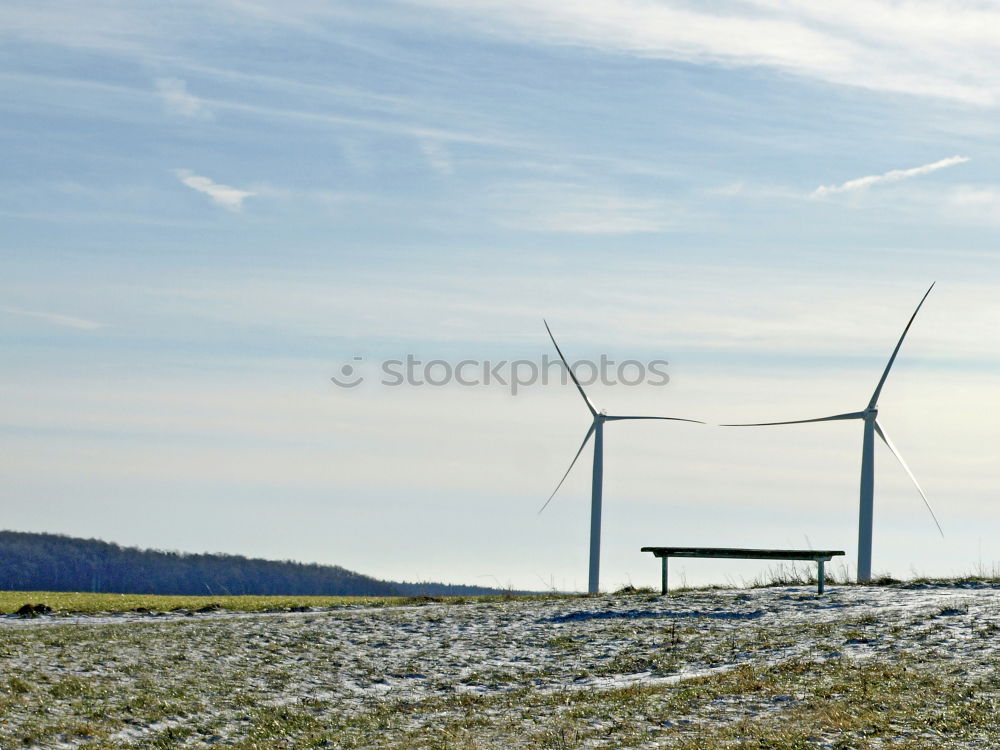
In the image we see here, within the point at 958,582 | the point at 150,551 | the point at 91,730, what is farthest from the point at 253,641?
the point at 150,551

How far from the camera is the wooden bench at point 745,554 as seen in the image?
22.0 metres

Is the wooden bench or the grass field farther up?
the wooden bench

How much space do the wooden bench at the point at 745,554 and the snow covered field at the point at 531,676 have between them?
2.52 feet

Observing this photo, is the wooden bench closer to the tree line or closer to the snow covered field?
the snow covered field

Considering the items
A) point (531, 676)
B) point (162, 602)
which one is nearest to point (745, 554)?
point (531, 676)

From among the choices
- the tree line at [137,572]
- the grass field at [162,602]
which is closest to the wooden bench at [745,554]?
the grass field at [162,602]

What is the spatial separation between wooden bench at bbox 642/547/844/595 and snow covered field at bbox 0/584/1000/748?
2.52ft

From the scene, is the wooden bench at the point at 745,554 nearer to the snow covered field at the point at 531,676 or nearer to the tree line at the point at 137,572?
the snow covered field at the point at 531,676

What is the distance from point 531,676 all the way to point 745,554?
7.75 meters

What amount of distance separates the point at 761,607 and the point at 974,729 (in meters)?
8.36

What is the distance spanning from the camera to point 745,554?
22688 mm

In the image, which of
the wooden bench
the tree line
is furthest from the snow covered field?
the tree line

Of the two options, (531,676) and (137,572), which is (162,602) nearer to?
(531,676)

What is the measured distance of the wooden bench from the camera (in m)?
22.0
